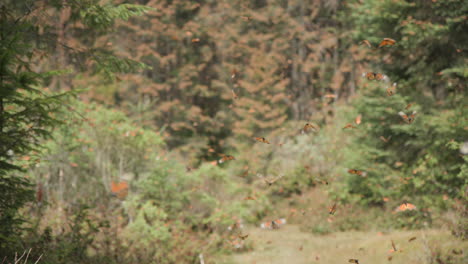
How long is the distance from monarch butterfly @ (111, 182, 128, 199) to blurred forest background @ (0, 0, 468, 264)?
3 cm

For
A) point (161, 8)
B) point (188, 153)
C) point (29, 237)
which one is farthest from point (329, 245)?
point (161, 8)

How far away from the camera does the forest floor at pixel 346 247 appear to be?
624 cm

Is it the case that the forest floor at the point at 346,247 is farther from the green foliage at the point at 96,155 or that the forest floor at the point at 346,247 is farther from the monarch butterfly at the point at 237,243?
the green foliage at the point at 96,155

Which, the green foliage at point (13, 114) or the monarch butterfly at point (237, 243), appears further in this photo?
the monarch butterfly at point (237, 243)

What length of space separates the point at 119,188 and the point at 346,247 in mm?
5058

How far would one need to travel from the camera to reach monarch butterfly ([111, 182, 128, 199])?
27.2 feet

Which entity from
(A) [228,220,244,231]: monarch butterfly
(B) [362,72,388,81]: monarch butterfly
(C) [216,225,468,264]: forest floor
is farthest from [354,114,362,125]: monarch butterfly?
(A) [228,220,244,231]: monarch butterfly

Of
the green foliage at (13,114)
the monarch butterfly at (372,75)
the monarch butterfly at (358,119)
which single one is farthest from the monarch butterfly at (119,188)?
the monarch butterfly at (358,119)

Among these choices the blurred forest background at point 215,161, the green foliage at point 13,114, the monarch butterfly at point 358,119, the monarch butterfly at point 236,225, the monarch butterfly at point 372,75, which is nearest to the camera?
the green foliage at point 13,114

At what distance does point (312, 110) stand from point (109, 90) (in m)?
8.88

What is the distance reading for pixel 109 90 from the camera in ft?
52.3

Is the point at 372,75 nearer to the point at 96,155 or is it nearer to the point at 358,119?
the point at 358,119

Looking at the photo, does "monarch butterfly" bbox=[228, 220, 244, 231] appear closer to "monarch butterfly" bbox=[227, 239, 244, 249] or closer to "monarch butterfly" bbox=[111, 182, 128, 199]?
"monarch butterfly" bbox=[227, 239, 244, 249]

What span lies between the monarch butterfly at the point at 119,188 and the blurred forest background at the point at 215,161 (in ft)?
0.11
